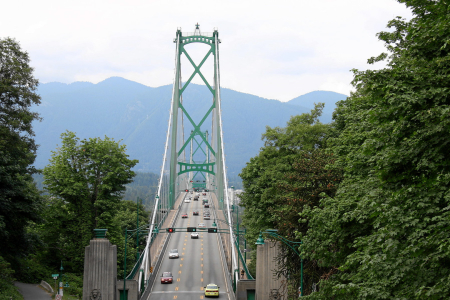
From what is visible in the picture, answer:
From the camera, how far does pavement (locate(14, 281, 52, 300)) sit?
33.8 meters

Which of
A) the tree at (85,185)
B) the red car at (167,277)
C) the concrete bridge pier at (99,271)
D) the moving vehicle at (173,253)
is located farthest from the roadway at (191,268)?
the tree at (85,185)

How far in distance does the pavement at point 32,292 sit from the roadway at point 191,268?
7.99 metres

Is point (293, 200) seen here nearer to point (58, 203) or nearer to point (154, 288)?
point (154, 288)

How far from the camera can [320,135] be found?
46625 mm

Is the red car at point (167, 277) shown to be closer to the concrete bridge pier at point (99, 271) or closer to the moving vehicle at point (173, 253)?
the moving vehicle at point (173, 253)

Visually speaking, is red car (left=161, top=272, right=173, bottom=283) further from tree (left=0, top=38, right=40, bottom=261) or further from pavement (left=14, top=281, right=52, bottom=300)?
tree (left=0, top=38, right=40, bottom=261)

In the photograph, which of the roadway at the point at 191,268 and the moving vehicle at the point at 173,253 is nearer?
the roadway at the point at 191,268

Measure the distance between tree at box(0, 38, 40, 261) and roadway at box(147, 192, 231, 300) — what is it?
11.9 meters

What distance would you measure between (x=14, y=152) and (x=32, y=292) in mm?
10330

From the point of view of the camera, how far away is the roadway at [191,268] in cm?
4056

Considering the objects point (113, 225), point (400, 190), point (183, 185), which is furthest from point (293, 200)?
Result: point (183, 185)

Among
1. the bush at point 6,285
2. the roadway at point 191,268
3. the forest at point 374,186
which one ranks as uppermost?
the forest at point 374,186

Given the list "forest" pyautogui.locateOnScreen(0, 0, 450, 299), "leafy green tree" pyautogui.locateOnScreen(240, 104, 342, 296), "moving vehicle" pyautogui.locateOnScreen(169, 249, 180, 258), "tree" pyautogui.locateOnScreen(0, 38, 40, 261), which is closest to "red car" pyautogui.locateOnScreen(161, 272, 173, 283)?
"forest" pyautogui.locateOnScreen(0, 0, 450, 299)

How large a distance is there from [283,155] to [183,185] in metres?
102
